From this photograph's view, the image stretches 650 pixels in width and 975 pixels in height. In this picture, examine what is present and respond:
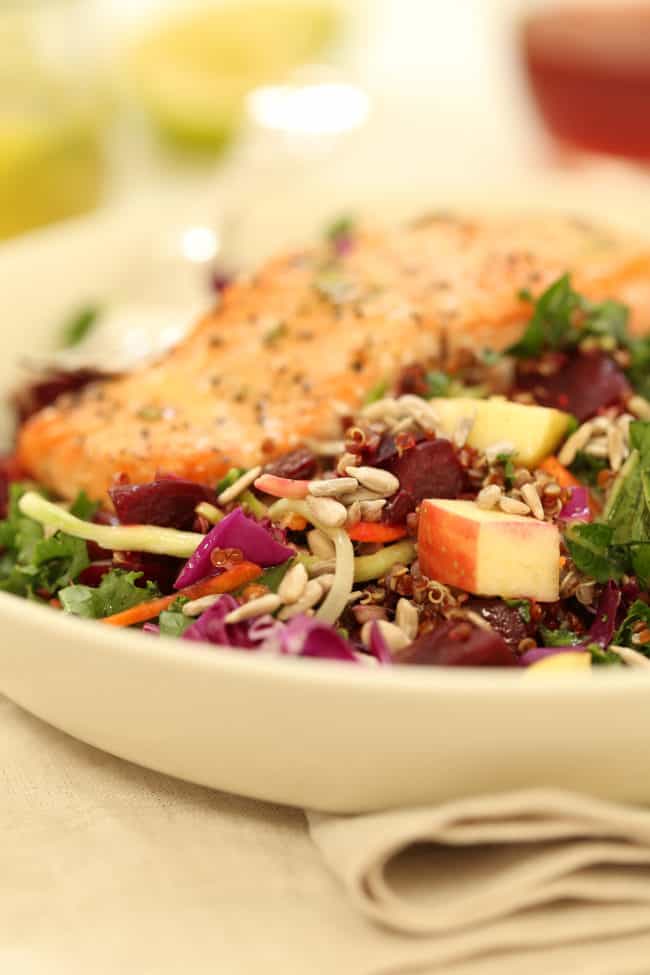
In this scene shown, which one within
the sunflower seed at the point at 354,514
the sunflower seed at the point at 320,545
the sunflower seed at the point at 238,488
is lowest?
the sunflower seed at the point at 320,545

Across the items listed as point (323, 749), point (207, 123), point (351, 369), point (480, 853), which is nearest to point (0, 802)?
point (323, 749)

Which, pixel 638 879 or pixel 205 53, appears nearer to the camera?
pixel 638 879

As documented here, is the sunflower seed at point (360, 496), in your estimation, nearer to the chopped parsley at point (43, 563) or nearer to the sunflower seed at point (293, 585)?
the sunflower seed at point (293, 585)

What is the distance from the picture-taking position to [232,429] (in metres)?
3.93

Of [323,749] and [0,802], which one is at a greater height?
[323,749]

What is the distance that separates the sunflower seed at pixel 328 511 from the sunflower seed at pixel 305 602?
0.21 meters

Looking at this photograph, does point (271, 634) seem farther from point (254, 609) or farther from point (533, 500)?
point (533, 500)

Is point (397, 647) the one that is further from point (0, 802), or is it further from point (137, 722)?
point (0, 802)

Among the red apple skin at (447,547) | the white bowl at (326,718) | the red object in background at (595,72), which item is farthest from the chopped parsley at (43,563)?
the red object in background at (595,72)

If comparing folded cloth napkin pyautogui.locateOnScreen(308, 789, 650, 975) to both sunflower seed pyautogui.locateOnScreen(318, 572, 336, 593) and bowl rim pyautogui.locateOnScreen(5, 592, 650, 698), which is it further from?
sunflower seed pyautogui.locateOnScreen(318, 572, 336, 593)

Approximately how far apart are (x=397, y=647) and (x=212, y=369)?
5.42 feet

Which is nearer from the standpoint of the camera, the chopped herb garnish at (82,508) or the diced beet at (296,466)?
the diced beet at (296,466)

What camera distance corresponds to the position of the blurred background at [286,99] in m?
6.49

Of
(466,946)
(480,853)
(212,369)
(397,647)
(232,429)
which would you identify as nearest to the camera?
(466,946)
